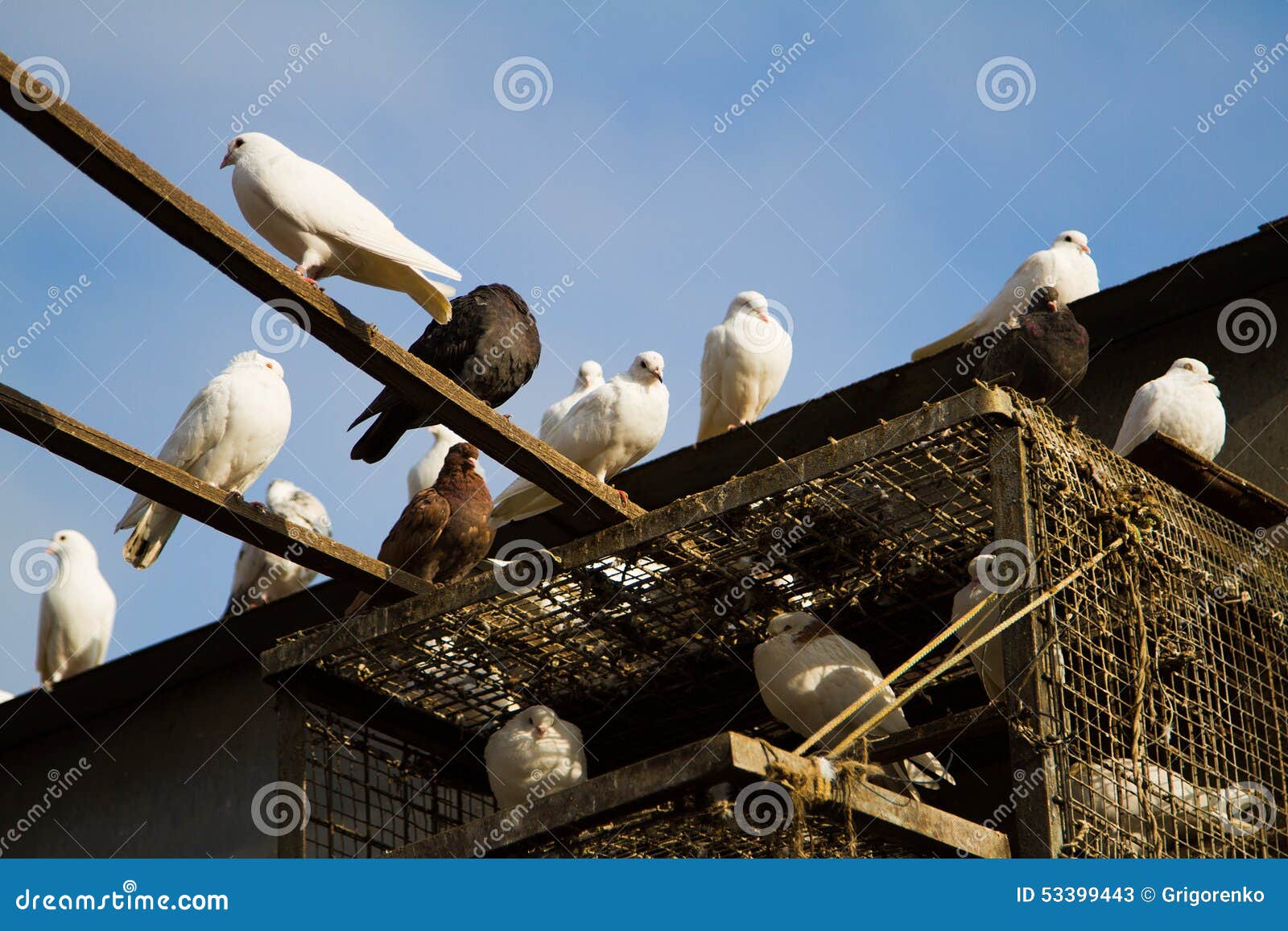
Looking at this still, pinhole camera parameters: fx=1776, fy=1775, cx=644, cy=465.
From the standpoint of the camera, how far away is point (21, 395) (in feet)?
20.2

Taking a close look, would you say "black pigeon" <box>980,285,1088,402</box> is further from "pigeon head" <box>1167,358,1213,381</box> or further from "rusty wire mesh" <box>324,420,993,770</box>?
"rusty wire mesh" <box>324,420,993,770</box>

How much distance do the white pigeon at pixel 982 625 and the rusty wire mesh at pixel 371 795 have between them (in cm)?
265

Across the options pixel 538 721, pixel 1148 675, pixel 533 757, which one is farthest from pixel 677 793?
pixel 538 721

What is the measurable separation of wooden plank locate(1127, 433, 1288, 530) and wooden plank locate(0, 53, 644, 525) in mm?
2239

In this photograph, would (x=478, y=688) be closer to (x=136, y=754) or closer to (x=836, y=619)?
(x=836, y=619)

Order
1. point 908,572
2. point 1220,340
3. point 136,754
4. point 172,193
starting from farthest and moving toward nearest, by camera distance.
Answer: point 136,754 < point 1220,340 < point 908,572 < point 172,193

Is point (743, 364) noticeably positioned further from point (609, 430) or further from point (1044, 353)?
point (1044, 353)

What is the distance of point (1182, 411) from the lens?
8.64 m

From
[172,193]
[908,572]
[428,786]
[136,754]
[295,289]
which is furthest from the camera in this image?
[136,754]

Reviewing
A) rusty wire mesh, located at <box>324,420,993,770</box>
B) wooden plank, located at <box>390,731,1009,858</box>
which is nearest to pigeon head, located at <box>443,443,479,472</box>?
rusty wire mesh, located at <box>324,420,993,770</box>

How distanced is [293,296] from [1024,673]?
2877 millimetres

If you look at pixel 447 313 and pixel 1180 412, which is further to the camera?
pixel 1180 412

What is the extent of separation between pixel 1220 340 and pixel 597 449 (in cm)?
343

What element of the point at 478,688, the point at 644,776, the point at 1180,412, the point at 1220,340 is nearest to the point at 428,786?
the point at 478,688
